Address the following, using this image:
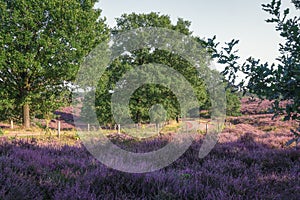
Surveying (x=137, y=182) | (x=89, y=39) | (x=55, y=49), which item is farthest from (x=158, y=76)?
(x=137, y=182)

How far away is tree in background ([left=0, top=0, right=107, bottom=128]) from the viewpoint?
50.3ft

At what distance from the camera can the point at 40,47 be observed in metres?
16.5

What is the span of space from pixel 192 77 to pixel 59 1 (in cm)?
1265

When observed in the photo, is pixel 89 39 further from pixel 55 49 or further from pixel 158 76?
pixel 158 76

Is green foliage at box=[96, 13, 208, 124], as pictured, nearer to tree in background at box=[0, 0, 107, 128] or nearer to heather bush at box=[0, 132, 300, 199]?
tree in background at box=[0, 0, 107, 128]

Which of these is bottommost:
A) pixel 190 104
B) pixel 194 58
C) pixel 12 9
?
pixel 190 104

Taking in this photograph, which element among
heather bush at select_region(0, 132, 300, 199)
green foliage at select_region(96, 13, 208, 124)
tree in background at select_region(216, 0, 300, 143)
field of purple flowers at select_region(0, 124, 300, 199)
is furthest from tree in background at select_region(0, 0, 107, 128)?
tree in background at select_region(216, 0, 300, 143)

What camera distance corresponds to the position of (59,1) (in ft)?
54.7

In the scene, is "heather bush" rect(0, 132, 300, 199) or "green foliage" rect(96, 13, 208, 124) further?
"green foliage" rect(96, 13, 208, 124)

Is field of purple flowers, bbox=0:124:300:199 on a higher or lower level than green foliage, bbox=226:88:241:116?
lower

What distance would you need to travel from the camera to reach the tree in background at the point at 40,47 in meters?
15.3

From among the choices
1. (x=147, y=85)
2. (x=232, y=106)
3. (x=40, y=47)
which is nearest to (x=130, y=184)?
(x=40, y=47)

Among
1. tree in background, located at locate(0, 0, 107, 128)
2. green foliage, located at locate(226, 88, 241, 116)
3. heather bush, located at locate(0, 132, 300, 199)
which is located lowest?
heather bush, located at locate(0, 132, 300, 199)

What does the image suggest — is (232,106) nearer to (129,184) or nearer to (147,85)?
(147,85)
